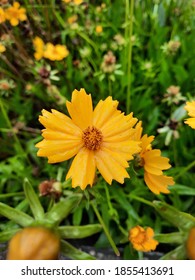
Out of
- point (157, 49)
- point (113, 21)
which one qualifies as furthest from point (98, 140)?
point (113, 21)

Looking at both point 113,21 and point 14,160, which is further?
point 113,21

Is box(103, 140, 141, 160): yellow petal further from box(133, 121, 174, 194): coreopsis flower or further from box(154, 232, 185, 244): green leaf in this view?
box(154, 232, 185, 244): green leaf

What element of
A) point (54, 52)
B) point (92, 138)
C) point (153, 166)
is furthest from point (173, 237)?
point (54, 52)

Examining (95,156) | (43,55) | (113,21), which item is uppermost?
(113,21)

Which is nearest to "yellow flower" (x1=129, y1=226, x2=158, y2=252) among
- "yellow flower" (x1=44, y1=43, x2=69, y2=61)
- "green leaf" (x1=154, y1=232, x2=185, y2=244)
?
"green leaf" (x1=154, y1=232, x2=185, y2=244)

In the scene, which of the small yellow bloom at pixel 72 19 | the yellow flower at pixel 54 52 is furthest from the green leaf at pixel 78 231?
the small yellow bloom at pixel 72 19

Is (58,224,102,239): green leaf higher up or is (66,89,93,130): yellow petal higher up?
(66,89,93,130): yellow petal

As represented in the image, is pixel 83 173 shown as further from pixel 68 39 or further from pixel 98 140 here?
pixel 68 39
